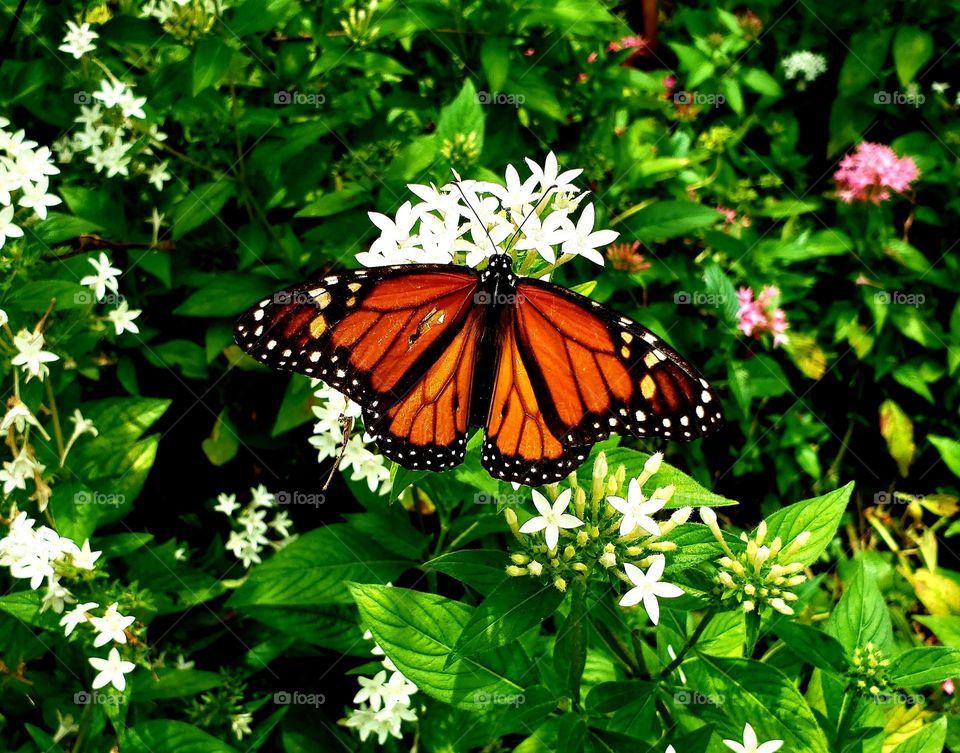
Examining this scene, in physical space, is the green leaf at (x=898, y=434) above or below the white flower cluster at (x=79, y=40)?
below

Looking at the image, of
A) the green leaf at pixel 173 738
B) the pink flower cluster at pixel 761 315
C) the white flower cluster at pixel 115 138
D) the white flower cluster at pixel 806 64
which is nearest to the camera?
the green leaf at pixel 173 738

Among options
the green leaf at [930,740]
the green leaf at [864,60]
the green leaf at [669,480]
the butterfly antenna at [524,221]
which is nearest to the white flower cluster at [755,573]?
the green leaf at [669,480]

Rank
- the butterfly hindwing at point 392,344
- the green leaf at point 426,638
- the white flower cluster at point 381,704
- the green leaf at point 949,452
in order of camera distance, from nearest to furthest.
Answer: the butterfly hindwing at point 392,344 → the green leaf at point 426,638 → the white flower cluster at point 381,704 → the green leaf at point 949,452

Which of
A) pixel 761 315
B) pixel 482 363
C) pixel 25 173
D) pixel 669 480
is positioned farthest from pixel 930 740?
pixel 25 173

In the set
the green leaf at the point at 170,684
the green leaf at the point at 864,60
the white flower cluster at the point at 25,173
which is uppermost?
the green leaf at the point at 864,60

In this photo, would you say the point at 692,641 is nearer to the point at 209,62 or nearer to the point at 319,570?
the point at 319,570

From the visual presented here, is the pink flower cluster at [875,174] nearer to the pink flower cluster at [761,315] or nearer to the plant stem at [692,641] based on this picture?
the pink flower cluster at [761,315]

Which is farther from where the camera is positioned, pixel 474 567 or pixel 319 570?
pixel 319 570
